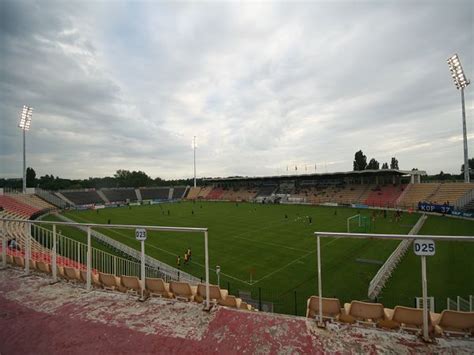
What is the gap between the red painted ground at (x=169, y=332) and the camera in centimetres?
372

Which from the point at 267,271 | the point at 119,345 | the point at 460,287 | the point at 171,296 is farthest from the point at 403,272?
→ the point at 119,345

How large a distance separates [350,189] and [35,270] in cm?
7220

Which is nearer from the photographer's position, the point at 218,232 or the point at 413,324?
the point at 413,324

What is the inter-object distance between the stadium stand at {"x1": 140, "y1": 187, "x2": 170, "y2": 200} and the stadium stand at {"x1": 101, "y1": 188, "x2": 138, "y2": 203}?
3653 millimetres

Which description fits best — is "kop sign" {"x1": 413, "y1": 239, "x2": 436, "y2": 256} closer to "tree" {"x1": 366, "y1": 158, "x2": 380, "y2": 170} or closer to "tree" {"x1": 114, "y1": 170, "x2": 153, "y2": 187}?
"tree" {"x1": 366, "y1": 158, "x2": 380, "y2": 170}

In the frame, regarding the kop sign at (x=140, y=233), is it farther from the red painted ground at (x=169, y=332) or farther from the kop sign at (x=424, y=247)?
the kop sign at (x=424, y=247)

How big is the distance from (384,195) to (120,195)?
78.6m

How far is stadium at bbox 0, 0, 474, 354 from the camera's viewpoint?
3.92 meters

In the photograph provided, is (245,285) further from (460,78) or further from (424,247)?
(460,78)

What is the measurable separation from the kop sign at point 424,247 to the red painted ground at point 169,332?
129 centimetres

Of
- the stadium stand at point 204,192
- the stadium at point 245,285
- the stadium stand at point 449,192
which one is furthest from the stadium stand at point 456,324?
the stadium stand at point 204,192

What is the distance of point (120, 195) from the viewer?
87.6 metres

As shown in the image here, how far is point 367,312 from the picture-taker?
501cm

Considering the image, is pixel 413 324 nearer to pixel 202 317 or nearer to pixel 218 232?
pixel 202 317
